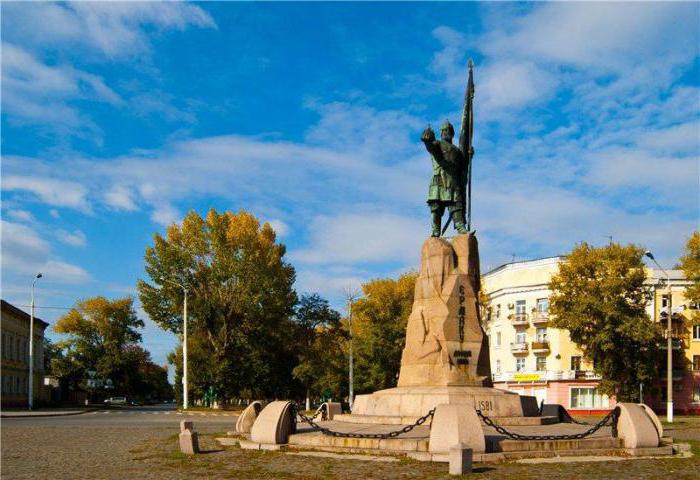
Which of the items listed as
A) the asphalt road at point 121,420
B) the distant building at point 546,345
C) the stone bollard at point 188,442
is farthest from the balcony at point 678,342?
the stone bollard at point 188,442

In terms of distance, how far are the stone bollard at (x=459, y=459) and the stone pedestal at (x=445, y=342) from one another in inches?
205


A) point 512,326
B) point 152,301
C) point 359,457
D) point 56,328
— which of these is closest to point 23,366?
point 56,328

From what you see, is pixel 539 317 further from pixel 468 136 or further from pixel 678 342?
pixel 468 136

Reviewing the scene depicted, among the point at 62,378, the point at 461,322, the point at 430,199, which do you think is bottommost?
the point at 62,378

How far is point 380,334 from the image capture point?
45.4 metres

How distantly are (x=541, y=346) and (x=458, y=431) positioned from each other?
4693 cm

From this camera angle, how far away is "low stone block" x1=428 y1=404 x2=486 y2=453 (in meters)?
12.0

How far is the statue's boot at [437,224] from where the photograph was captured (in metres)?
19.8

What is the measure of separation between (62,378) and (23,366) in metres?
10.0

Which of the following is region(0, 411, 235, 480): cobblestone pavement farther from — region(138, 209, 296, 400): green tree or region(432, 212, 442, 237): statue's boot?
region(138, 209, 296, 400): green tree

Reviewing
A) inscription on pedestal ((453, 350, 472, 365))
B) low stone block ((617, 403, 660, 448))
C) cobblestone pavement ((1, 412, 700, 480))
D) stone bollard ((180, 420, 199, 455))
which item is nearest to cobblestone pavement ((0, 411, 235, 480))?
cobblestone pavement ((1, 412, 700, 480))

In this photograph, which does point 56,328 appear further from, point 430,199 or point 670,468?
point 670,468

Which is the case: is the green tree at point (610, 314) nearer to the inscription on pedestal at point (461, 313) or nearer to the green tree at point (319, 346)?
the green tree at point (319, 346)

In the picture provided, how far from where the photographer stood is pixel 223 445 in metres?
15.9
